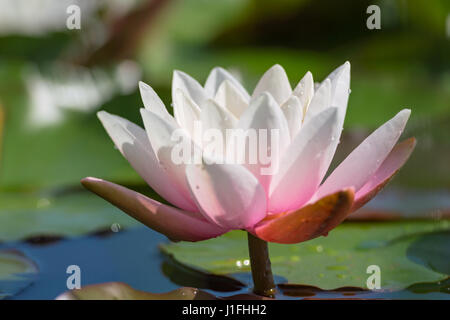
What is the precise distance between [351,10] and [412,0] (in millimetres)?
470

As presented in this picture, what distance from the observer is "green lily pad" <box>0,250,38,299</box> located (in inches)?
28.7

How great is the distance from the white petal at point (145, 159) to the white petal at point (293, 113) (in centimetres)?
13

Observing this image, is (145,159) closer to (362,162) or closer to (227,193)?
(227,193)

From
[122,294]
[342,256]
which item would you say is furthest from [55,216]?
[342,256]

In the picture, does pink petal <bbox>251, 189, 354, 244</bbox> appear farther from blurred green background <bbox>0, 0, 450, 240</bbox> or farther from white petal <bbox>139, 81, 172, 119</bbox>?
blurred green background <bbox>0, 0, 450, 240</bbox>

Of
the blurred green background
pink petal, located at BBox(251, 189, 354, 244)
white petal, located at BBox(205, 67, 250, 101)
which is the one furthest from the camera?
the blurred green background

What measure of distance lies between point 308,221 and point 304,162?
2.3 inches

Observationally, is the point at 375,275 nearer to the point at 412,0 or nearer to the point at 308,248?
the point at 308,248

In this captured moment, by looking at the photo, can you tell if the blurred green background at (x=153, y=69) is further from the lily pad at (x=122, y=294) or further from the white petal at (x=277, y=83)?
the white petal at (x=277, y=83)

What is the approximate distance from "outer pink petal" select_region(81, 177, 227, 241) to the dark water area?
0.10m

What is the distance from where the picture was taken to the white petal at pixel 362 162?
59 cm

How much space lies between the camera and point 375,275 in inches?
28.1

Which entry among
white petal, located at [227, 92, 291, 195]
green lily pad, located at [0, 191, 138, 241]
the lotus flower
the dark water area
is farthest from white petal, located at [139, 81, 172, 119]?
green lily pad, located at [0, 191, 138, 241]

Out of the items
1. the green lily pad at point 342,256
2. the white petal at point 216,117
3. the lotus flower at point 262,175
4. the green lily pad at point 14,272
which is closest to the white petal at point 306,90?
the lotus flower at point 262,175
